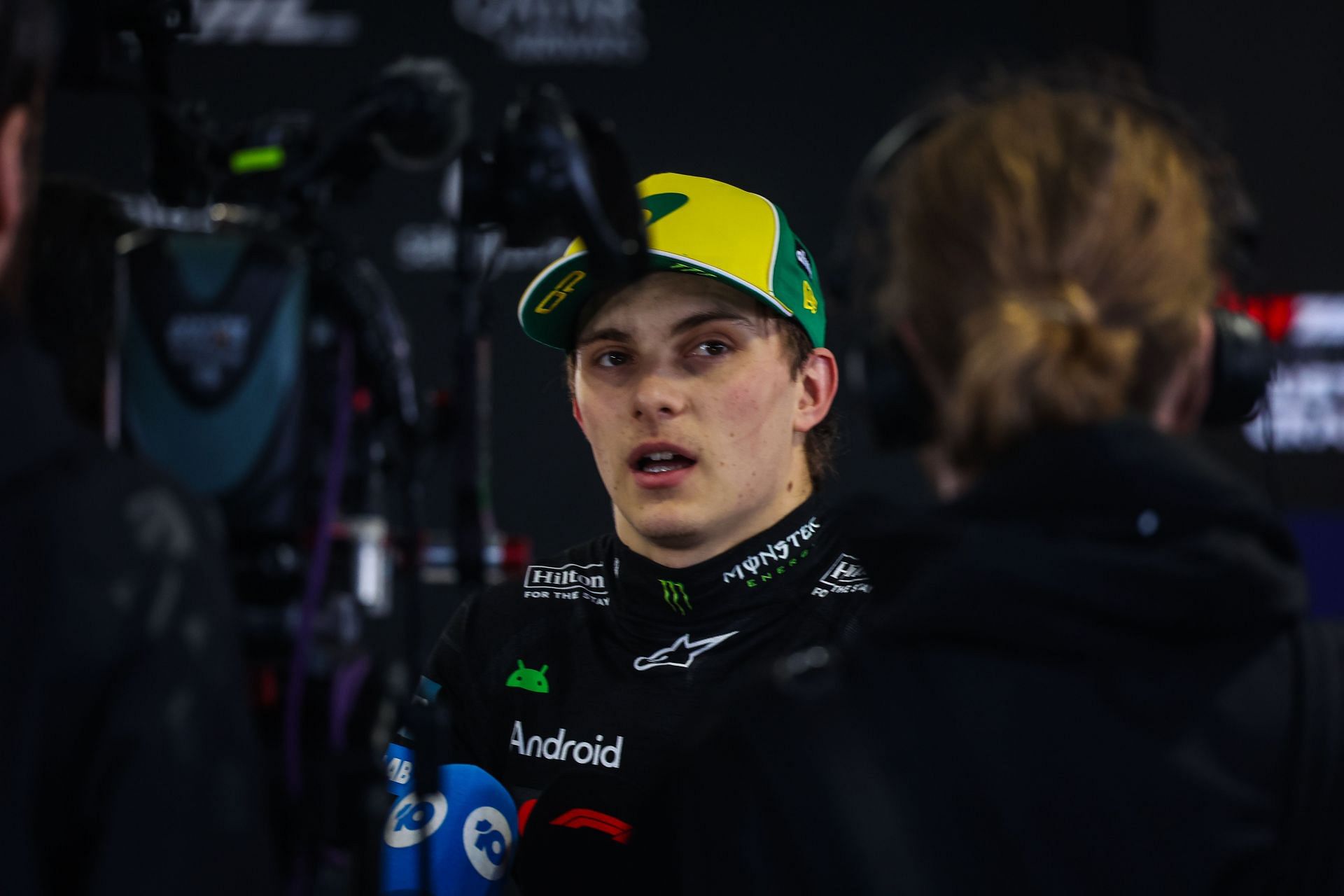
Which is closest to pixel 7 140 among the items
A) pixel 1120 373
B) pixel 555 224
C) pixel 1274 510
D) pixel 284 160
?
pixel 284 160

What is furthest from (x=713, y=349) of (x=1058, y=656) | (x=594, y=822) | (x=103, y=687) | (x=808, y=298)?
(x=103, y=687)

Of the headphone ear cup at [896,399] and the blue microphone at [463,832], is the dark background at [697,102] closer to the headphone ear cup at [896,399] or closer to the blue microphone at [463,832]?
the blue microphone at [463,832]

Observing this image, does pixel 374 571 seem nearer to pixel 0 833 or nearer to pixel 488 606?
pixel 0 833

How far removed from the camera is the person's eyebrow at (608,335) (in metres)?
1.48

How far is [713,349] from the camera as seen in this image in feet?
4.84

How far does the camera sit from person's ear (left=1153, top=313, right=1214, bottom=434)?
80 centimetres

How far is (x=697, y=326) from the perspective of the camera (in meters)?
1.47

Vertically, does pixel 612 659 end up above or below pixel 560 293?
below

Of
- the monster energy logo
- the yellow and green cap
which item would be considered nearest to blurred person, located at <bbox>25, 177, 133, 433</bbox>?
the yellow and green cap

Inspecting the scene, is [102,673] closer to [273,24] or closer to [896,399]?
[896,399]

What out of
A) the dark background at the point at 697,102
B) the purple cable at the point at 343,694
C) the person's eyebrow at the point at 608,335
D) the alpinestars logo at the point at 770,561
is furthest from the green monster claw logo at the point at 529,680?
the dark background at the point at 697,102

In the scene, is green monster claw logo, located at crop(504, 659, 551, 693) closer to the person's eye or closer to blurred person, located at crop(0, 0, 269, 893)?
the person's eye

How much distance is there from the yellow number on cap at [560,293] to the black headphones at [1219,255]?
620mm

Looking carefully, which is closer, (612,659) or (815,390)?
(612,659)
